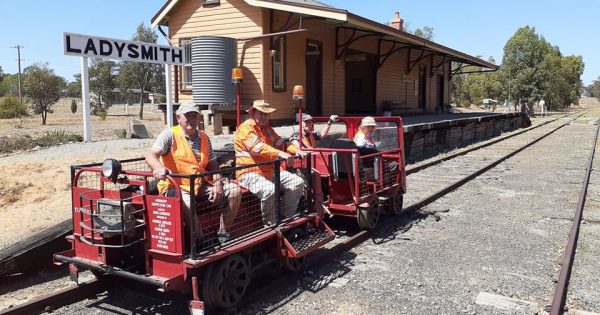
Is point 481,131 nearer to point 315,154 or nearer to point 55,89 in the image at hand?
point 315,154

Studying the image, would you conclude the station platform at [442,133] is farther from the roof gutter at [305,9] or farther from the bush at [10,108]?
the bush at [10,108]

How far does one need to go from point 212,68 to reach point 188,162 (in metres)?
9.65

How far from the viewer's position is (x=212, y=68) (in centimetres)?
1346

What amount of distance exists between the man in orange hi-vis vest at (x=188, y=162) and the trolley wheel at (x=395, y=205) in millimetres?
3403

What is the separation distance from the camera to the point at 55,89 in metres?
37.2

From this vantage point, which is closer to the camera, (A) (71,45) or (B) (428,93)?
(A) (71,45)

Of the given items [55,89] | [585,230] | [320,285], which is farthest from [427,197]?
[55,89]

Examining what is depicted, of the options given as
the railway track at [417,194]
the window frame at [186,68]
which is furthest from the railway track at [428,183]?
the window frame at [186,68]

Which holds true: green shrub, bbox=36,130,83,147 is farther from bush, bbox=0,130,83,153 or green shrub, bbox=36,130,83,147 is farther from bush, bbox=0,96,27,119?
bush, bbox=0,96,27,119

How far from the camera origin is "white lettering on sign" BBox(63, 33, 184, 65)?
9680 mm

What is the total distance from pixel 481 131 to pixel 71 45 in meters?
17.7

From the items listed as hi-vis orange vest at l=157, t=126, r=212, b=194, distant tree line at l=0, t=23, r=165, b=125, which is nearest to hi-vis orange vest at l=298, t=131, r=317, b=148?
hi-vis orange vest at l=157, t=126, r=212, b=194

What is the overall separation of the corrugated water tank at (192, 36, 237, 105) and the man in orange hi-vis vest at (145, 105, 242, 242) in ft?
30.7

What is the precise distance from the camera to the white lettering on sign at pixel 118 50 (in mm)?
9680
